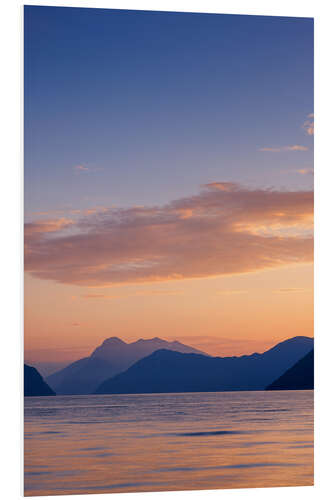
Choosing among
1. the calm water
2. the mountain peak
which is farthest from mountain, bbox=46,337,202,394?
the calm water

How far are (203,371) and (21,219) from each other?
12.6 ft

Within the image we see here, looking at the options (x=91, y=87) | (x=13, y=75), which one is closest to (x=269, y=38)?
(x=91, y=87)

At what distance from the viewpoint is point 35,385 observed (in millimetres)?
8141

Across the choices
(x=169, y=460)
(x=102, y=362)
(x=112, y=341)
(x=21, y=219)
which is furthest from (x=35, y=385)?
(x=21, y=219)

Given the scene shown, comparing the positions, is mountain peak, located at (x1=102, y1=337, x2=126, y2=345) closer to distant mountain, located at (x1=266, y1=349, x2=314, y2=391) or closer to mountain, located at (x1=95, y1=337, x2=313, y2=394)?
mountain, located at (x1=95, y1=337, x2=313, y2=394)

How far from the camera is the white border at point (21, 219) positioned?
5770mm

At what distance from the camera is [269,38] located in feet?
23.1

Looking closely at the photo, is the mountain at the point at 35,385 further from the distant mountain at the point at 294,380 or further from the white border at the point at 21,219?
the distant mountain at the point at 294,380

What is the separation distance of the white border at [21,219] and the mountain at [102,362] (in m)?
1.74

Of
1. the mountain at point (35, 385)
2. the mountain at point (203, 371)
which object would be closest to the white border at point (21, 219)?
the mountain at point (35, 385)

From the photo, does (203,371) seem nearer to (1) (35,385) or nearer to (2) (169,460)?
(1) (35,385)

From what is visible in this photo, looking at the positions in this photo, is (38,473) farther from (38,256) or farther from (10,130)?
(10,130)
